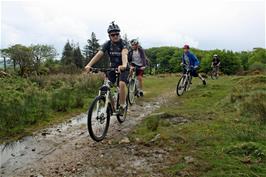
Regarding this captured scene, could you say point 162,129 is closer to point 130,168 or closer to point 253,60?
point 130,168

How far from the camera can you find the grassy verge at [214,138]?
4473mm

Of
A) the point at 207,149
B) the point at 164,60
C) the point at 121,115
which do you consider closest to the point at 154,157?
the point at 207,149

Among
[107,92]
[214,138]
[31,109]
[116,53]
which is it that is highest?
[116,53]

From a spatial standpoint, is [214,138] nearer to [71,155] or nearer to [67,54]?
[71,155]

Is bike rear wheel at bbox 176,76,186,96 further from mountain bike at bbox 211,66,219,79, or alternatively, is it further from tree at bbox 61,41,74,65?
tree at bbox 61,41,74,65

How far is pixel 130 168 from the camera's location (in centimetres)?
466

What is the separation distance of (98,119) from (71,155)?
942mm

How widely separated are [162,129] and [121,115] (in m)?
1.22

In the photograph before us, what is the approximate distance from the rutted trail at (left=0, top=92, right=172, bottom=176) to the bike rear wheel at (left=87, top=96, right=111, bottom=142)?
0.17 m

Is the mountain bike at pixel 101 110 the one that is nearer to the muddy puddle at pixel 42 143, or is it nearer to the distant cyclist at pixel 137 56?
the muddy puddle at pixel 42 143

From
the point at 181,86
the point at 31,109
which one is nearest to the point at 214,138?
the point at 31,109

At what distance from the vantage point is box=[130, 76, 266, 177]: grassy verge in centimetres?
447

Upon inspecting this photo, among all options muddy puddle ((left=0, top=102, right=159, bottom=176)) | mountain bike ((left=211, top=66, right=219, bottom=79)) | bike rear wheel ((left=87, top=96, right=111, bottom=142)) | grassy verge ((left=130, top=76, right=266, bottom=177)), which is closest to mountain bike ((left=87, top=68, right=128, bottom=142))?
bike rear wheel ((left=87, top=96, right=111, bottom=142))

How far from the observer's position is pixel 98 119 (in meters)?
6.01
